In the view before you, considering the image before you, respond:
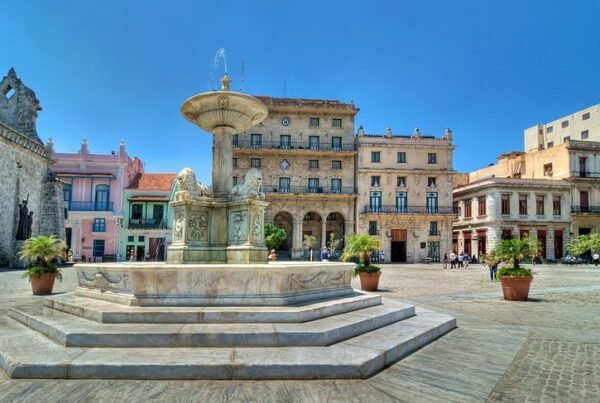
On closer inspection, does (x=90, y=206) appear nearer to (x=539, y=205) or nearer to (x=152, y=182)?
(x=152, y=182)

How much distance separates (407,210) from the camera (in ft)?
135

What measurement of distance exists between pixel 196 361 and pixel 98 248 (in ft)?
117

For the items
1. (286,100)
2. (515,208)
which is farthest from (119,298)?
(515,208)

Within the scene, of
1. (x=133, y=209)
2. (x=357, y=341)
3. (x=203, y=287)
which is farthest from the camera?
(x=133, y=209)

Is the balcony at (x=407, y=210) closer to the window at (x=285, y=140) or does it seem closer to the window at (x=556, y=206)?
the window at (x=285, y=140)

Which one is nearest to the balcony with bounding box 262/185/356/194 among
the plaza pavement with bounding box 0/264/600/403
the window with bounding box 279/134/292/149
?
the window with bounding box 279/134/292/149

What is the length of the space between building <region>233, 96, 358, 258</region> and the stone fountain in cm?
3145

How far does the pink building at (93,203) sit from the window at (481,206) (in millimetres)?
36695

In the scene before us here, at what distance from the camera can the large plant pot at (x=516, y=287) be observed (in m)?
10.4

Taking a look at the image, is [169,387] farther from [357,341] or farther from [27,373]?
[357,341]

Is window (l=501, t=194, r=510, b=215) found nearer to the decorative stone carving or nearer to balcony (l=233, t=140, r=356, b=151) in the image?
balcony (l=233, t=140, r=356, b=151)

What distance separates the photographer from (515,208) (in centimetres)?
4084

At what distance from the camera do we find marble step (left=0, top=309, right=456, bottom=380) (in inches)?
153

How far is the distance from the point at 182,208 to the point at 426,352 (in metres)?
5.26
